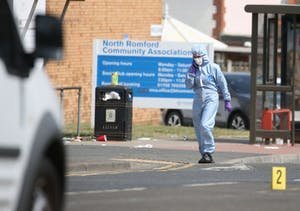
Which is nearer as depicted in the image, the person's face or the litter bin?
the person's face

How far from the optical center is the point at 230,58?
43.0 m

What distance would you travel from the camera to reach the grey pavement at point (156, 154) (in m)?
14.2

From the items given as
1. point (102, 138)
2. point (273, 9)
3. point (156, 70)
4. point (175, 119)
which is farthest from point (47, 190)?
point (175, 119)

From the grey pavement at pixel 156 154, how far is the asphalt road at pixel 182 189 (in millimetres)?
219

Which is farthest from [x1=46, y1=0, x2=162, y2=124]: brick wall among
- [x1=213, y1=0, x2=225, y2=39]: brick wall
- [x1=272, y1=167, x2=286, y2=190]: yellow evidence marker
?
[x1=213, y1=0, x2=225, y2=39]: brick wall

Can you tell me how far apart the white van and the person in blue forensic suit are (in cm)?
919

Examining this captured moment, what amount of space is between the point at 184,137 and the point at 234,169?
713 cm

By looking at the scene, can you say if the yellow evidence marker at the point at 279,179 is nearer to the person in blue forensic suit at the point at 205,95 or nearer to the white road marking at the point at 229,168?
the white road marking at the point at 229,168

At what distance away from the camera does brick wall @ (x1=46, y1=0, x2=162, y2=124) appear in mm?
24406

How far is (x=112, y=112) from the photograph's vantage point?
19.6 metres

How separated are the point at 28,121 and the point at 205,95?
1000cm

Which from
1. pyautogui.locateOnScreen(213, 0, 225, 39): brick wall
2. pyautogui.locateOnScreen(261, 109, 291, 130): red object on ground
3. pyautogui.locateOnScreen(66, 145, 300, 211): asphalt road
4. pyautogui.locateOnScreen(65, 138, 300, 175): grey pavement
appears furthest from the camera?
pyautogui.locateOnScreen(213, 0, 225, 39): brick wall

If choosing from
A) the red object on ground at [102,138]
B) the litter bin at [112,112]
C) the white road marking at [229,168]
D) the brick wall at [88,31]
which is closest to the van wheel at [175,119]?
the brick wall at [88,31]

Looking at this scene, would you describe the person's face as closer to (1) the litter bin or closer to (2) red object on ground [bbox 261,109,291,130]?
(1) the litter bin
